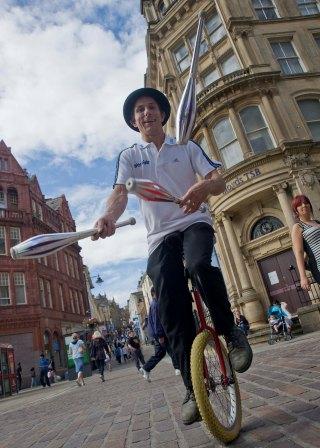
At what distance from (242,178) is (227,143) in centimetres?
225

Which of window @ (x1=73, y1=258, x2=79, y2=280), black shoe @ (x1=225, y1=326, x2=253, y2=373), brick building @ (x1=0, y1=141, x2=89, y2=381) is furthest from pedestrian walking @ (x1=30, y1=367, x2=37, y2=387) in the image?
black shoe @ (x1=225, y1=326, x2=253, y2=373)

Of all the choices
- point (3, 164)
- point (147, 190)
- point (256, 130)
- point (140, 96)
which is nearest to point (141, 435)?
point (147, 190)

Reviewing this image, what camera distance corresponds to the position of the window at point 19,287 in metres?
31.3

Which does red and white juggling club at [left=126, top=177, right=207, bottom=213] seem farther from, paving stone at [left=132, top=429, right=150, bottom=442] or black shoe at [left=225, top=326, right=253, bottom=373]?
paving stone at [left=132, top=429, right=150, bottom=442]

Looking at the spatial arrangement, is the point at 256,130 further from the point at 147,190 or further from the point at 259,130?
the point at 147,190

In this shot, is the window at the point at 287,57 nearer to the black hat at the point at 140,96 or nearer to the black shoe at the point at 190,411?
the black hat at the point at 140,96

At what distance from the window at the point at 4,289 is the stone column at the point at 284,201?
23.8 metres

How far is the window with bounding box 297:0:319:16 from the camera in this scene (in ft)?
73.1

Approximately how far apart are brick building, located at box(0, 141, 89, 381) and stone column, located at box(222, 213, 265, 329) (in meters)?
19.8

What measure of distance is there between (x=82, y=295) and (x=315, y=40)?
36525mm

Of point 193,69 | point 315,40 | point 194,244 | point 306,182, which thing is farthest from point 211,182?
point 315,40

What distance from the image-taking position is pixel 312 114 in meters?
19.0

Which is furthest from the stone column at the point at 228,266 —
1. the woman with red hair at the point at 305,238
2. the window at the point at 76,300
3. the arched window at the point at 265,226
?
the window at the point at 76,300

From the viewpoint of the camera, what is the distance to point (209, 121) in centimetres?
1909
